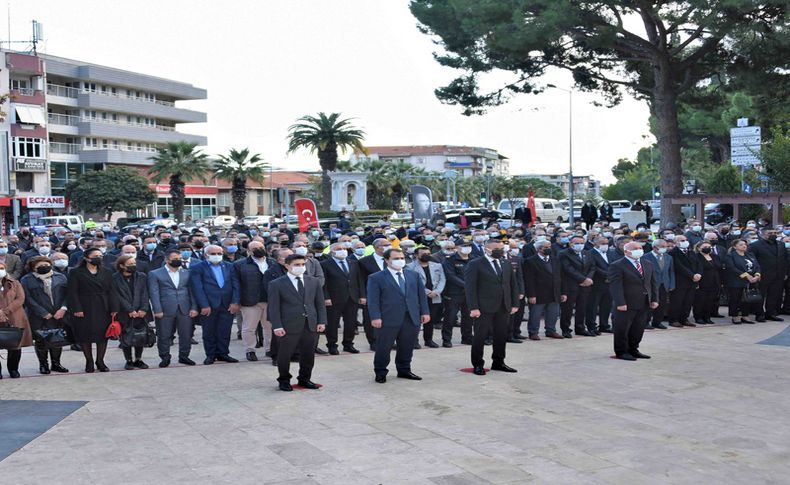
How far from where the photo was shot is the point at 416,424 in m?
9.25

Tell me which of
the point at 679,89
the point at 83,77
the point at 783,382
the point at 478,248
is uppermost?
the point at 83,77

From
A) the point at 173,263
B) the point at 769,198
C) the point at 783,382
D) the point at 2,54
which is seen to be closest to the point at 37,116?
Result: the point at 2,54

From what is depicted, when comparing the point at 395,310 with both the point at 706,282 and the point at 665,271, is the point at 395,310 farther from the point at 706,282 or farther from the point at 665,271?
the point at 706,282

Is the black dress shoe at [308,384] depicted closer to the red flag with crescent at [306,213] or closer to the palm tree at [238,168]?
the red flag with crescent at [306,213]

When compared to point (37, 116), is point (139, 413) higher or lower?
lower

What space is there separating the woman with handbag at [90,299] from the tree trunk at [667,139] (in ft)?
76.6

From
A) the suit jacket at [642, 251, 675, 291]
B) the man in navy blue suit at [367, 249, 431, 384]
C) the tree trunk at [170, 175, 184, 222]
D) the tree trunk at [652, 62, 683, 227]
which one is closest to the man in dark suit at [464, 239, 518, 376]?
the man in navy blue suit at [367, 249, 431, 384]

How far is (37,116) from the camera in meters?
65.4

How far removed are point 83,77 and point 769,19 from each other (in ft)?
189

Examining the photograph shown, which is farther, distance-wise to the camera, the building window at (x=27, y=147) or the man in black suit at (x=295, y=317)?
the building window at (x=27, y=147)

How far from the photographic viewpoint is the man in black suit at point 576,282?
52.0 ft

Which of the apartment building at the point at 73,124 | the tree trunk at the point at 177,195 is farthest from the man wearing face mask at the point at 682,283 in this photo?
the tree trunk at the point at 177,195

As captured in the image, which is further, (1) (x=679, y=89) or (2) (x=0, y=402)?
(1) (x=679, y=89)

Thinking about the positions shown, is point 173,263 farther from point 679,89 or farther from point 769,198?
point 679,89
